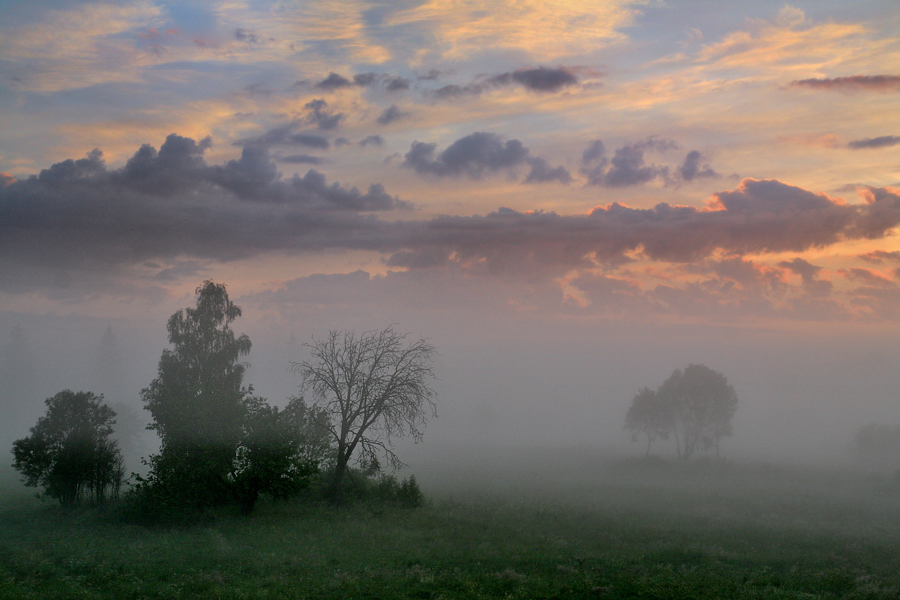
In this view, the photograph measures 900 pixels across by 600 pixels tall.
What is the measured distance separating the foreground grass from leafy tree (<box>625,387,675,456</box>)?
39.7 meters

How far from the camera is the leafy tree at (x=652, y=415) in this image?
77.1 m

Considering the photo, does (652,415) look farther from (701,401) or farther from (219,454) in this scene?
(219,454)

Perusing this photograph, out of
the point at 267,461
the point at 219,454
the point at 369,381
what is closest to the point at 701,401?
the point at 369,381

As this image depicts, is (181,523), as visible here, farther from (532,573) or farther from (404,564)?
(532,573)

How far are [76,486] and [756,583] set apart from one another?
35.7 m

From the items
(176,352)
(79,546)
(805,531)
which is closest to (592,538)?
(805,531)

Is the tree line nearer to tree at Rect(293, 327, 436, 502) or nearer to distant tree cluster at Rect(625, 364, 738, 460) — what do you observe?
tree at Rect(293, 327, 436, 502)

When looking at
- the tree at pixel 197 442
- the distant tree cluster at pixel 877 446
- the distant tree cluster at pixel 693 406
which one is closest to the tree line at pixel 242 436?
the tree at pixel 197 442

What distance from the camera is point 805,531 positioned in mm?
29344

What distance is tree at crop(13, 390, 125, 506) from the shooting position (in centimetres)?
3036

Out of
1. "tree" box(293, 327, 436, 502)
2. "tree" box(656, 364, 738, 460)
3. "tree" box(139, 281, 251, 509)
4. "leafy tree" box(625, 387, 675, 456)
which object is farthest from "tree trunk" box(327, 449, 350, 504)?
"leafy tree" box(625, 387, 675, 456)

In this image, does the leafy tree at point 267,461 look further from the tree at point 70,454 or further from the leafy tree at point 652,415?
the leafy tree at point 652,415

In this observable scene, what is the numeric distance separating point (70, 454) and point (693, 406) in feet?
240

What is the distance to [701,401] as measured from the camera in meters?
73.8
